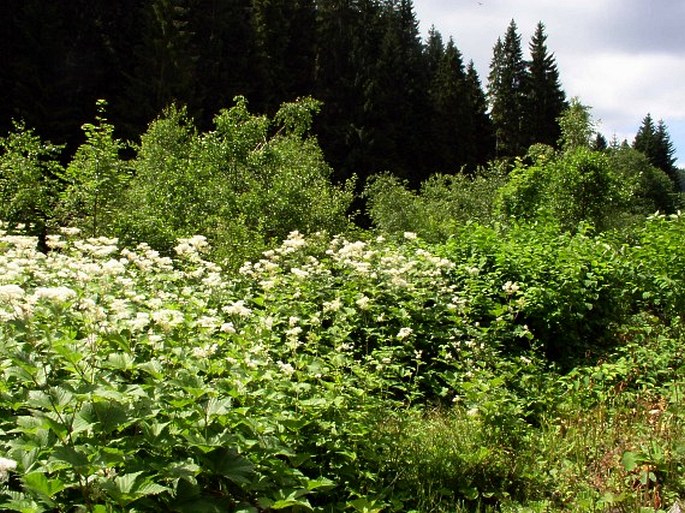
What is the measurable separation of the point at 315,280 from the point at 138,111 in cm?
2186

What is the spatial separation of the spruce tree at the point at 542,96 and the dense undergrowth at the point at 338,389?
125 feet

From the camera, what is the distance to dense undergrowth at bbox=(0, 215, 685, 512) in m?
1.93

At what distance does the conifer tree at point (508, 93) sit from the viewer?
40.9 metres

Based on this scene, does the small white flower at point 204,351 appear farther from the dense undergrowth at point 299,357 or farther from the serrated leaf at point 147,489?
the serrated leaf at point 147,489

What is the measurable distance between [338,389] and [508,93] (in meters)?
43.6

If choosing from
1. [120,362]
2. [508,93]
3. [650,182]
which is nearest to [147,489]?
[120,362]

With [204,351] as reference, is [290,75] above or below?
above

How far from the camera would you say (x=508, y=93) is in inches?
1672

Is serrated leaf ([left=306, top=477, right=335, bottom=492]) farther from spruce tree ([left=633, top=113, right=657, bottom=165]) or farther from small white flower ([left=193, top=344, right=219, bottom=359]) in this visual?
spruce tree ([left=633, top=113, right=657, bottom=165])

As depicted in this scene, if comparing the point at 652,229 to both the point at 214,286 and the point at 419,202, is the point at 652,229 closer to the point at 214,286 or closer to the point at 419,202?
the point at 214,286

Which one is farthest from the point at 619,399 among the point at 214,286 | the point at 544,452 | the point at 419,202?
the point at 419,202

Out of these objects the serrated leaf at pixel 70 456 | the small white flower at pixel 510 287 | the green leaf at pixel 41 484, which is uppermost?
the small white flower at pixel 510 287

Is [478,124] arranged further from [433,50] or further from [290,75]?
[290,75]

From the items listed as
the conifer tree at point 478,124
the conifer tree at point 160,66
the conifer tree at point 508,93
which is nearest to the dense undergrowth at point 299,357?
the conifer tree at point 160,66
